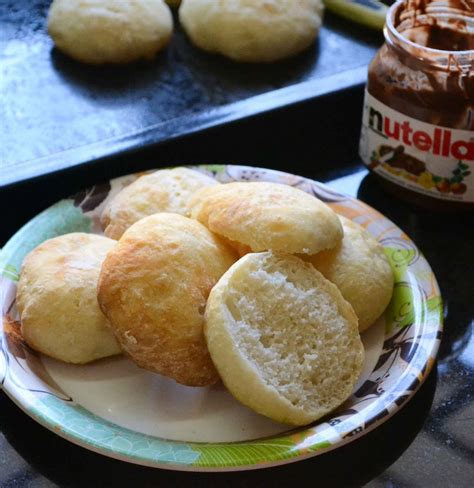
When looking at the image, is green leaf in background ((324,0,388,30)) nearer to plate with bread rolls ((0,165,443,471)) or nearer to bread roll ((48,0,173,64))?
bread roll ((48,0,173,64))

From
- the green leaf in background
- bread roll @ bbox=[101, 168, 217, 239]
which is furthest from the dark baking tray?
bread roll @ bbox=[101, 168, 217, 239]

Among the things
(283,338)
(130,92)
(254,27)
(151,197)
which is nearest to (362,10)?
(254,27)

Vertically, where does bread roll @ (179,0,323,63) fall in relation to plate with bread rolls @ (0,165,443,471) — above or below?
above

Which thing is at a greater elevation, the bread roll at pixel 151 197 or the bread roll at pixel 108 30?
the bread roll at pixel 108 30

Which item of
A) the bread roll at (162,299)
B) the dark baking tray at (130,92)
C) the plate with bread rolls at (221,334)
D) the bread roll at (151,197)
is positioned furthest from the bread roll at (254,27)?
the bread roll at (162,299)

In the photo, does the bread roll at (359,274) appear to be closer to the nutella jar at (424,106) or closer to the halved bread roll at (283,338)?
the halved bread roll at (283,338)

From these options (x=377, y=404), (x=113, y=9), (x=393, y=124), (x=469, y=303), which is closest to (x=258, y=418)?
(x=377, y=404)

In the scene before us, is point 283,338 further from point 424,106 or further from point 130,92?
point 130,92
